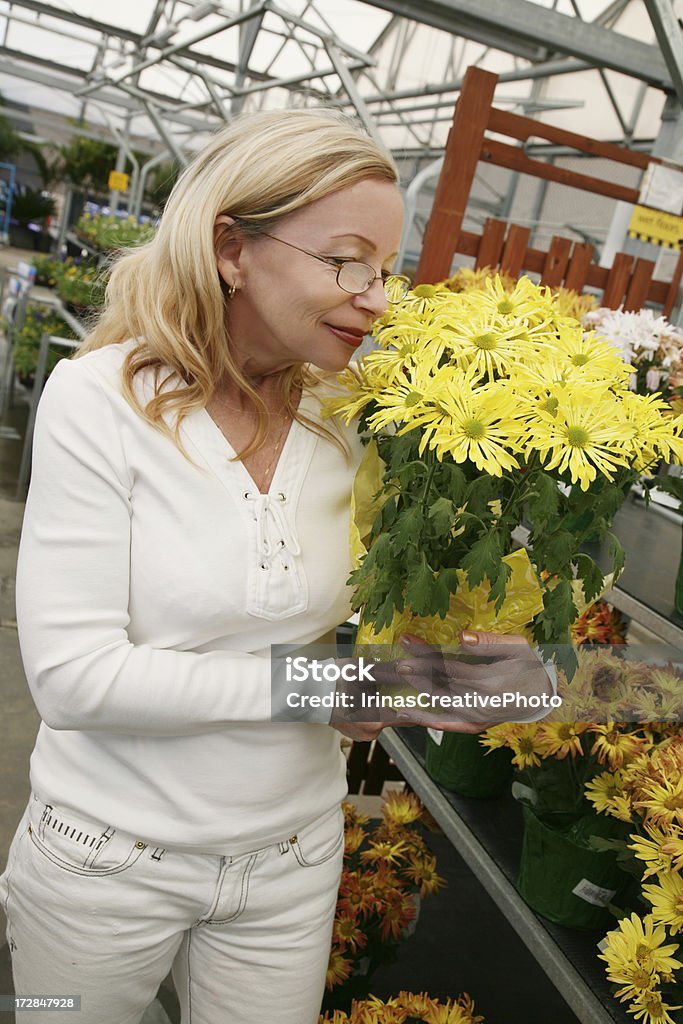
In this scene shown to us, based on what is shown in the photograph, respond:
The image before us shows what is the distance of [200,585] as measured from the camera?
0.97 m

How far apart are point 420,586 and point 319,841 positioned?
493 mm

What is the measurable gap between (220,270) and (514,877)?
36.3 inches

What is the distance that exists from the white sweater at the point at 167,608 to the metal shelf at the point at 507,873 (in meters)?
0.35

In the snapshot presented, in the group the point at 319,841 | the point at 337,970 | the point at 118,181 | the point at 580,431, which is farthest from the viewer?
the point at 118,181

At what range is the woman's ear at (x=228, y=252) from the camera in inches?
39.9

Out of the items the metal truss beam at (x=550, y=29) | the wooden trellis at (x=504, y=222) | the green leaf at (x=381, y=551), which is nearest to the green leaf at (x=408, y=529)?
the green leaf at (x=381, y=551)

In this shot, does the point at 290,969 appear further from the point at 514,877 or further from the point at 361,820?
the point at 361,820

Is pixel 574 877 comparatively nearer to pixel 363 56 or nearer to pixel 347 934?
pixel 347 934

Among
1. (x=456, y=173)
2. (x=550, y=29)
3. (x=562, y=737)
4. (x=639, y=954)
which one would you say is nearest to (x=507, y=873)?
(x=562, y=737)

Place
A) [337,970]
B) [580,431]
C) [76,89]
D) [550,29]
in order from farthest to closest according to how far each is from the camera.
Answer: [76,89] → [550,29] → [337,970] → [580,431]

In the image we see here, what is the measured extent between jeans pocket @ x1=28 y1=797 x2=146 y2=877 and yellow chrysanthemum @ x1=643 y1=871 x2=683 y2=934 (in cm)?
57

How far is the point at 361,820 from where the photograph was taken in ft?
6.01

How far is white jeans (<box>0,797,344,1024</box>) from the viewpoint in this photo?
102 cm

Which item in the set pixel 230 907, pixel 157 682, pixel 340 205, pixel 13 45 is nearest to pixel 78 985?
pixel 230 907
